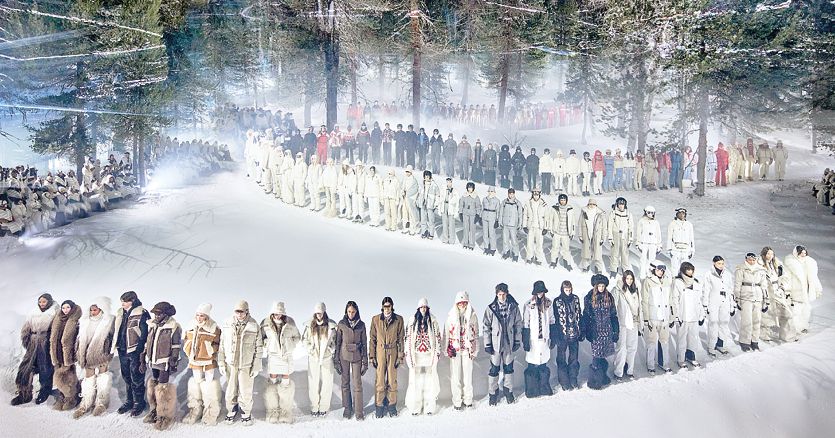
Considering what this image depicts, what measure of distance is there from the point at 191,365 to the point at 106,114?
14.8 m

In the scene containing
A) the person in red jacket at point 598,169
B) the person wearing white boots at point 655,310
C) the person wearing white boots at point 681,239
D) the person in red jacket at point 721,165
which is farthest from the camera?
the person in red jacket at point 721,165

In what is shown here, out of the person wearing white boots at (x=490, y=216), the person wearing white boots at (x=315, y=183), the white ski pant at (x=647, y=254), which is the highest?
the person wearing white boots at (x=315, y=183)

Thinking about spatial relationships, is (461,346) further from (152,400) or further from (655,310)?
(152,400)

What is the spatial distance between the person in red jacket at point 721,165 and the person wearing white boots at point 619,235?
1015cm

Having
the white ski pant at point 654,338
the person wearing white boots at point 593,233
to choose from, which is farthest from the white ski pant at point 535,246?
the white ski pant at point 654,338

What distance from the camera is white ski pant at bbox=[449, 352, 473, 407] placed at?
300 inches

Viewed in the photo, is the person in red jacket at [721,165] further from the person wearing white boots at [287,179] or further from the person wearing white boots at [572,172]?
the person wearing white boots at [287,179]

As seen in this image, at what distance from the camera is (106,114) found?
1873 centimetres

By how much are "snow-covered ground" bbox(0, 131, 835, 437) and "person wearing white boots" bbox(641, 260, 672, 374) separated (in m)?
0.40

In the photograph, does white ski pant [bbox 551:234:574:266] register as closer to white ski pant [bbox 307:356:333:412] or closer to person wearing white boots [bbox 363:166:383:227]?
person wearing white boots [bbox 363:166:383:227]

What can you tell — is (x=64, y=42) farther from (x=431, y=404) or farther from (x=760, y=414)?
(x=760, y=414)

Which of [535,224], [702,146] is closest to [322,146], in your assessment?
[535,224]

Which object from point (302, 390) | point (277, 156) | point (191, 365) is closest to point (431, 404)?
point (302, 390)

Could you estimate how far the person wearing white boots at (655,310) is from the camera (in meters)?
8.45
